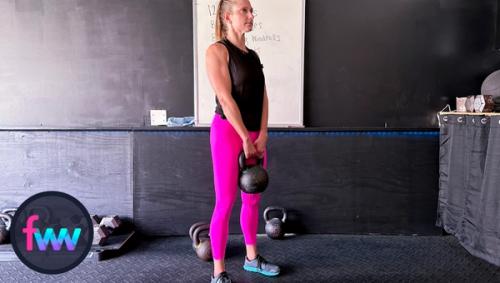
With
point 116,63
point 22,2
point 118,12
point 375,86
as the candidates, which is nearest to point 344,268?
point 375,86

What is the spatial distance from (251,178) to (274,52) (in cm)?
93

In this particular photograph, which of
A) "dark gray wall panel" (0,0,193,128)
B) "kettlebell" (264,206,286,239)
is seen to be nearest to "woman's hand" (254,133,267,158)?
"kettlebell" (264,206,286,239)

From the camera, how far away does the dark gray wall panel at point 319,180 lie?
2.26 m

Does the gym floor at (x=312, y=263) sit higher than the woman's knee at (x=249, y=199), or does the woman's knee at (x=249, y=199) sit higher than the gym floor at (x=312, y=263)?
the woman's knee at (x=249, y=199)

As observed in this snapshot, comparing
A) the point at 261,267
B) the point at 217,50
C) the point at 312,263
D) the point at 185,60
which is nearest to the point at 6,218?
the point at 185,60

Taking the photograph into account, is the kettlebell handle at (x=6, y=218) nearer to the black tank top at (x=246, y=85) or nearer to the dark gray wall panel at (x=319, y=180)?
the dark gray wall panel at (x=319, y=180)

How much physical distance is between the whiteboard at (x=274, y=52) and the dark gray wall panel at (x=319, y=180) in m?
0.14

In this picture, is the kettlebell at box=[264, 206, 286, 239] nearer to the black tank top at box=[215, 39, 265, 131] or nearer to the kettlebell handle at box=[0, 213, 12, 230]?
the black tank top at box=[215, 39, 265, 131]

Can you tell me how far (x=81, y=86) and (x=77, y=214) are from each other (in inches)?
31.2

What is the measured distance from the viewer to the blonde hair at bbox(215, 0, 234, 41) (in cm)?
159

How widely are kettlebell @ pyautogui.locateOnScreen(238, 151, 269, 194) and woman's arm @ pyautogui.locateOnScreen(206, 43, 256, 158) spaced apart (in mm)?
89

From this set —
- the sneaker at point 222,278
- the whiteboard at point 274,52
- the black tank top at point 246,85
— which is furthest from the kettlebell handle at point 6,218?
Answer: the black tank top at point 246,85

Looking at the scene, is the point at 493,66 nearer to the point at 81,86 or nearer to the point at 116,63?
the point at 116,63

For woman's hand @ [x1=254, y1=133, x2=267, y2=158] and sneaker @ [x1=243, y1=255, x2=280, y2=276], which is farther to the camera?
sneaker @ [x1=243, y1=255, x2=280, y2=276]
